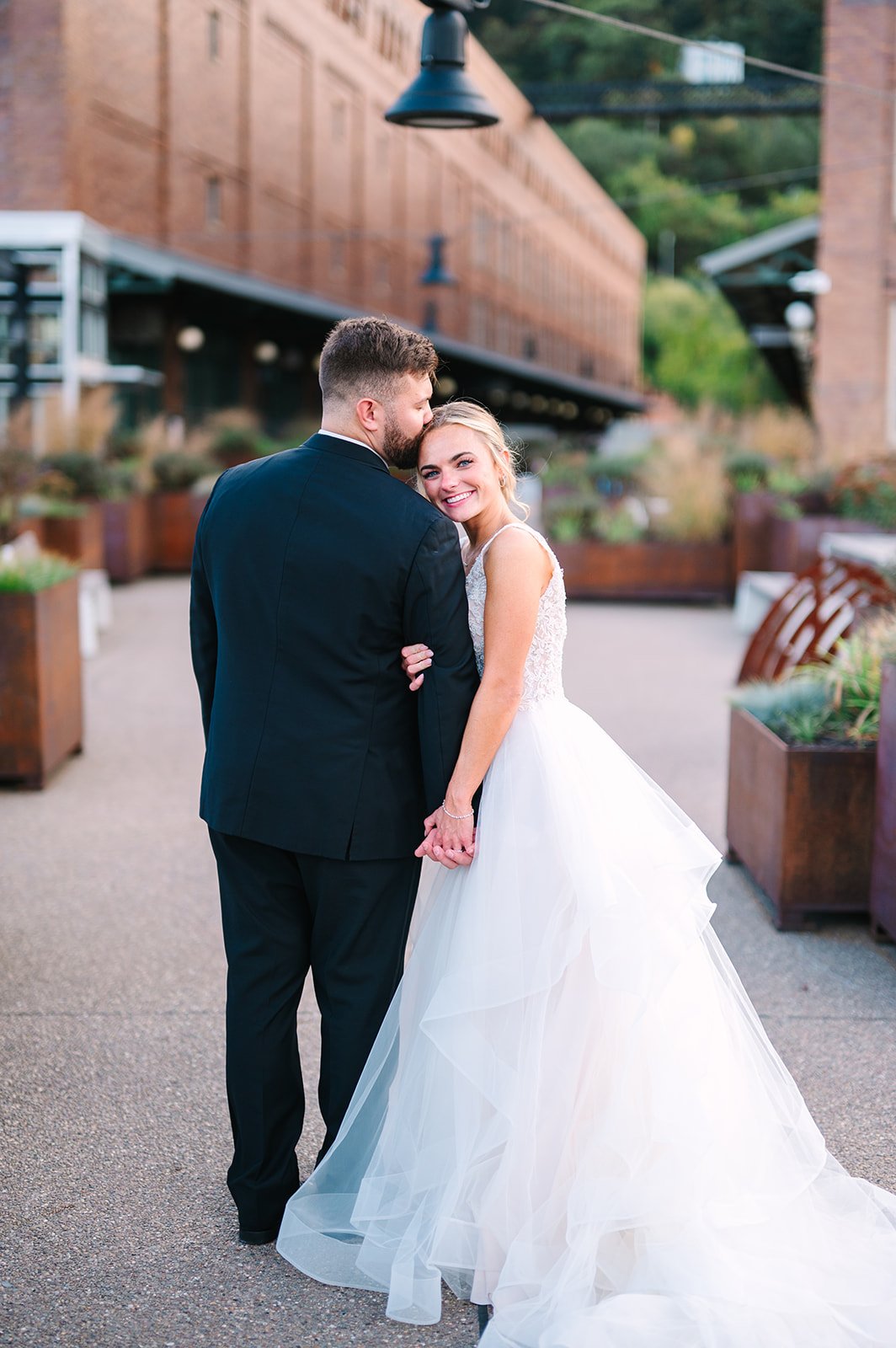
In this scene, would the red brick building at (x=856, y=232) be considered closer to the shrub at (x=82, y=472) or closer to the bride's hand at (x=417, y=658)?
the shrub at (x=82, y=472)

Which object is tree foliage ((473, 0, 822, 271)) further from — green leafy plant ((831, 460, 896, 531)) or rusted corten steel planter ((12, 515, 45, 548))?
rusted corten steel planter ((12, 515, 45, 548))

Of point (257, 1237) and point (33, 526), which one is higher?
point (33, 526)

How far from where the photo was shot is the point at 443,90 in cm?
640

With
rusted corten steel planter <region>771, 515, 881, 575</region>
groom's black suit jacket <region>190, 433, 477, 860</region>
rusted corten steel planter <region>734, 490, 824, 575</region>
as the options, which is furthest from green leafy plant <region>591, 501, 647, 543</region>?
groom's black suit jacket <region>190, 433, 477, 860</region>

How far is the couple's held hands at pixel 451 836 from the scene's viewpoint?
2.91 m

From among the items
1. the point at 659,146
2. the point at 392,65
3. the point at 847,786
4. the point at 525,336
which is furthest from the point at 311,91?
the point at 659,146

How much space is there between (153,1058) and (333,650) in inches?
69.3

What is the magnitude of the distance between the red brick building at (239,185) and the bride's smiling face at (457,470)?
884cm

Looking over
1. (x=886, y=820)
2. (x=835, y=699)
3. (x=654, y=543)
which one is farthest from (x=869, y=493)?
(x=886, y=820)

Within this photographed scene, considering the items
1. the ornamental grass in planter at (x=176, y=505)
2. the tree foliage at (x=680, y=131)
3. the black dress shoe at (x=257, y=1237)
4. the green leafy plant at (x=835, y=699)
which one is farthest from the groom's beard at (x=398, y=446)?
the ornamental grass in planter at (x=176, y=505)

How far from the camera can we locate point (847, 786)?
5.18 m

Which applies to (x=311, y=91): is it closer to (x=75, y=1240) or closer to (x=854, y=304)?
(x=854, y=304)

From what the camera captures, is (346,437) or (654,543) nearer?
(346,437)

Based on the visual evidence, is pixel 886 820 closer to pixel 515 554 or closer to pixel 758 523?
pixel 515 554
